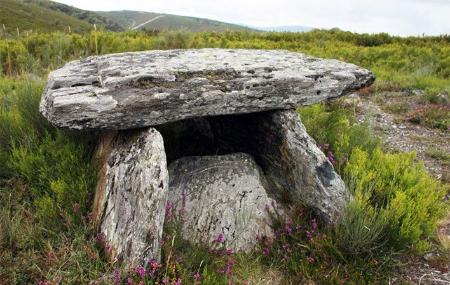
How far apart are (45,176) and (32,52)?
838cm

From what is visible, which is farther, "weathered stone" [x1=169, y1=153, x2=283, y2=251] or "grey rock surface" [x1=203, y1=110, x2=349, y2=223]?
"grey rock surface" [x1=203, y1=110, x2=349, y2=223]

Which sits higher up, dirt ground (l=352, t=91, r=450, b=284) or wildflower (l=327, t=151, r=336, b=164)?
wildflower (l=327, t=151, r=336, b=164)

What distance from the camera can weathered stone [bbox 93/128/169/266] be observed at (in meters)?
4.40

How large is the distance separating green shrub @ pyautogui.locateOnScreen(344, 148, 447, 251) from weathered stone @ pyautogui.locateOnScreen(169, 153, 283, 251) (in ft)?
3.61

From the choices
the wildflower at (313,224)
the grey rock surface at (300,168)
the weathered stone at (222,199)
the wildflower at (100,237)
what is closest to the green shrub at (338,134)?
the grey rock surface at (300,168)

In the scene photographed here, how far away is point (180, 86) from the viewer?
205 inches

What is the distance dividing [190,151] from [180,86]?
1.65 metres

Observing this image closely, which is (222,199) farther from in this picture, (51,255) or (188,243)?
(51,255)

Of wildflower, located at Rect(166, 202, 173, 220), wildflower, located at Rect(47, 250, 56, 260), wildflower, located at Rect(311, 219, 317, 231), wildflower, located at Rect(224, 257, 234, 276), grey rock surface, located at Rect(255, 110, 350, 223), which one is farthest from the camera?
grey rock surface, located at Rect(255, 110, 350, 223)

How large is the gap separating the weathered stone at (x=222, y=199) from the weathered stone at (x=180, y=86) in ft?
2.48

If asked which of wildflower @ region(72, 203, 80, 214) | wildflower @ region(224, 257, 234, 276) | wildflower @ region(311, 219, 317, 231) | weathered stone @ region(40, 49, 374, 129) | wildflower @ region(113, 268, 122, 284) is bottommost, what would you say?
wildflower @ region(224, 257, 234, 276)

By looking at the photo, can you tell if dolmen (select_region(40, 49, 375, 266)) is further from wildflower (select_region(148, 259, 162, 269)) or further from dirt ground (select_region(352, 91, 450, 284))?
dirt ground (select_region(352, 91, 450, 284))

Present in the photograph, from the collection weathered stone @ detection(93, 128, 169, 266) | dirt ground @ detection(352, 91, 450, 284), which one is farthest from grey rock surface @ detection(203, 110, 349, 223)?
weathered stone @ detection(93, 128, 169, 266)

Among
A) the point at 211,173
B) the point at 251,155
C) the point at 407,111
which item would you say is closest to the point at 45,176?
the point at 211,173
